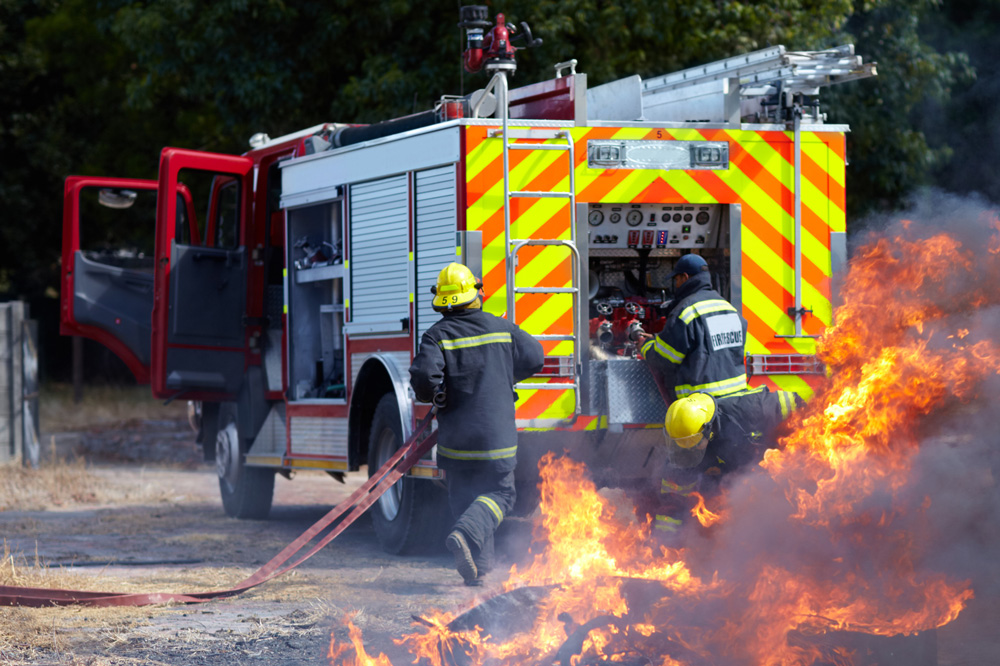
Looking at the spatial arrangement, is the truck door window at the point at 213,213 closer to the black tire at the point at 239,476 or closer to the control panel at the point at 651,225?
the black tire at the point at 239,476

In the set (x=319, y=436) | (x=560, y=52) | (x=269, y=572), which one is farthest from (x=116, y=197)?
(x=269, y=572)

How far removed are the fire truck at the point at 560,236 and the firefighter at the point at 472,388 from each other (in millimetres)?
376

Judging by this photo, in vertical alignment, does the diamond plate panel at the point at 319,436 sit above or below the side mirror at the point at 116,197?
below

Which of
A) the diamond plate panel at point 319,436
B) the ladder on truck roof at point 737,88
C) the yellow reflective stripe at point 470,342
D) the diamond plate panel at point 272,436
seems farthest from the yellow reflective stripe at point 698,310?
the diamond plate panel at point 272,436

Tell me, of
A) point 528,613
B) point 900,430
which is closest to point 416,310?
point 528,613

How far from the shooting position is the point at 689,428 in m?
5.34

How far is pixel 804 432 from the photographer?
4.55 m

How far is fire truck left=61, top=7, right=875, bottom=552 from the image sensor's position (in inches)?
289

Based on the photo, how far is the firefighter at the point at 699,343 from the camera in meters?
6.71

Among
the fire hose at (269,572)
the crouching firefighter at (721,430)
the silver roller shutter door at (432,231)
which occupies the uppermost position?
the silver roller shutter door at (432,231)

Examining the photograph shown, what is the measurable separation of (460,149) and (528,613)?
344 centimetres

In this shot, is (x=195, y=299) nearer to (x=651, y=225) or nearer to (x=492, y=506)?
(x=651, y=225)

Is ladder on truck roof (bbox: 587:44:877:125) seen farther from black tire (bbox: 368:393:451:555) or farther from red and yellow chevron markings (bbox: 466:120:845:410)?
black tire (bbox: 368:393:451:555)

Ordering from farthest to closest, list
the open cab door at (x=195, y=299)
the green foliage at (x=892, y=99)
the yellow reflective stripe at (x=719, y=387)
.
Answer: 1. the green foliage at (x=892, y=99)
2. the open cab door at (x=195, y=299)
3. the yellow reflective stripe at (x=719, y=387)
